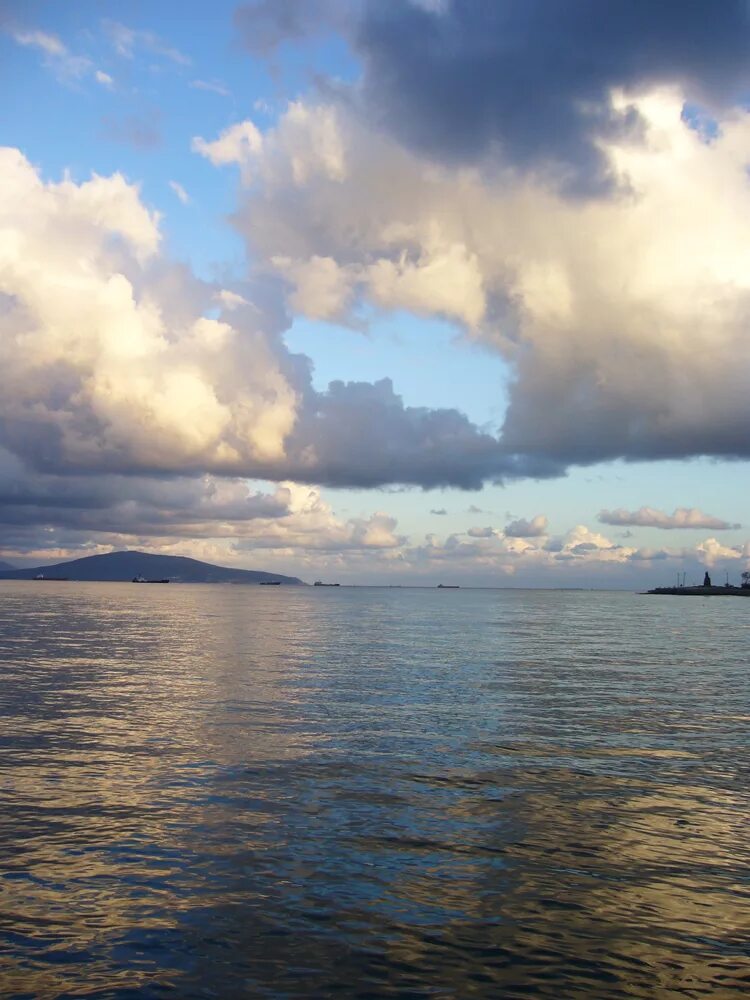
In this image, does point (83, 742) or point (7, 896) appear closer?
point (7, 896)

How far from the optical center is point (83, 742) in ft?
101

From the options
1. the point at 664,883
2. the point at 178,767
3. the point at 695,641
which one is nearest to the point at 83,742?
the point at 178,767

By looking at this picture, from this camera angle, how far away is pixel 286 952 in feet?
45.3

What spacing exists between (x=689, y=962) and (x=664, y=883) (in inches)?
150

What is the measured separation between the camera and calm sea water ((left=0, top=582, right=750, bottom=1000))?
13391 mm

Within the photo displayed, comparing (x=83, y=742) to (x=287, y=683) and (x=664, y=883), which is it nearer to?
(x=287, y=683)

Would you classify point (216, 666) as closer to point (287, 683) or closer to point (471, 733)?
point (287, 683)

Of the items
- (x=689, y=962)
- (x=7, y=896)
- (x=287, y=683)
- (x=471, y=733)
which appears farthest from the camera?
(x=287, y=683)

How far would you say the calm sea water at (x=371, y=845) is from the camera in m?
13.4

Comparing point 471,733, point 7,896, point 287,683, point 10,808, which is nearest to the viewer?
point 7,896

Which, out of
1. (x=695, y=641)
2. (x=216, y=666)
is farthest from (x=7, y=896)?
(x=695, y=641)

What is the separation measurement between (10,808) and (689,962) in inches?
695

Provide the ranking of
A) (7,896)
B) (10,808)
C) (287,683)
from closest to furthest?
1. (7,896)
2. (10,808)
3. (287,683)

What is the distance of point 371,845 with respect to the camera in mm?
19281
